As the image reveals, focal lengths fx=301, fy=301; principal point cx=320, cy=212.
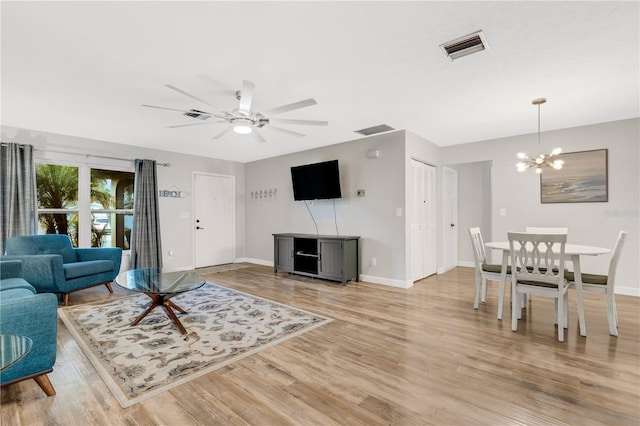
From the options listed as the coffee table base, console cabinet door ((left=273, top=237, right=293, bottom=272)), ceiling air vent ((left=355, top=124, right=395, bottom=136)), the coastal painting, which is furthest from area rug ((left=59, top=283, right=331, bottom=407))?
the coastal painting

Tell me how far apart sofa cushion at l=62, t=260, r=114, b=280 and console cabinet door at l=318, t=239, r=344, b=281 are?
312 cm

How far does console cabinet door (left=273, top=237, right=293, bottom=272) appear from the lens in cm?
552

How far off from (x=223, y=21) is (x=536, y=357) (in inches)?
132

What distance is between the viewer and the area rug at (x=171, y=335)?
2.11 meters

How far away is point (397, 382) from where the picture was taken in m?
2.02

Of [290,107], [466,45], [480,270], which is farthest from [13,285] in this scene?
[480,270]

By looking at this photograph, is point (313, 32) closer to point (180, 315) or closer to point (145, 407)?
point (145, 407)

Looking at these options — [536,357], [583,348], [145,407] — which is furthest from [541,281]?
[145,407]

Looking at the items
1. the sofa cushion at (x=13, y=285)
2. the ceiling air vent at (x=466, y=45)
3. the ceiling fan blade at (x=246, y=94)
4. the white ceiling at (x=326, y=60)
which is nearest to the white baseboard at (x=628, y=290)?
the white ceiling at (x=326, y=60)

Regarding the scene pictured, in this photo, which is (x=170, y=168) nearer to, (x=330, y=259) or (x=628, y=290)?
(x=330, y=259)

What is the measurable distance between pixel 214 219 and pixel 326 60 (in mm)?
5036

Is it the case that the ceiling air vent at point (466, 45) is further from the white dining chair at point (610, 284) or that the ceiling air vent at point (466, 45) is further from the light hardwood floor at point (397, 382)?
the light hardwood floor at point (397, 382)

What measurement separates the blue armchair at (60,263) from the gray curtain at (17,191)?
1.19 ft

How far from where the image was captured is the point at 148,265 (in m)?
5.34
